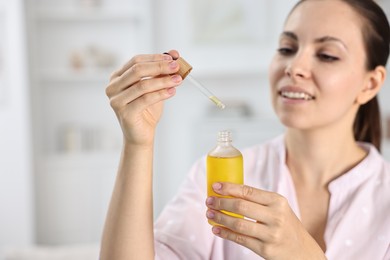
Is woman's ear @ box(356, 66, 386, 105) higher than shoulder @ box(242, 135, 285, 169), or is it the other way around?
woman's ear @ box(356, 66, 386, 105)

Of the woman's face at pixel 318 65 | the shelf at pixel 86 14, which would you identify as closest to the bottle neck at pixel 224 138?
the woman's face at pixel 318 65

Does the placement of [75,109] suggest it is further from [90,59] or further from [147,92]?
[147,92]

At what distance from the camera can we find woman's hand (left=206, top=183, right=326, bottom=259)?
980 millimetres

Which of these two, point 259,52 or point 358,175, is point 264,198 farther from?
point 259,52

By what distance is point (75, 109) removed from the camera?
396 cm

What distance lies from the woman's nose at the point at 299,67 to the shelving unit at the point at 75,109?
2.51 metres

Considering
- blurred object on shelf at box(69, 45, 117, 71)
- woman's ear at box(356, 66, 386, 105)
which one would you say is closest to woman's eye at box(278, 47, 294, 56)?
woman's ear at box(356, 66, 386, 105)

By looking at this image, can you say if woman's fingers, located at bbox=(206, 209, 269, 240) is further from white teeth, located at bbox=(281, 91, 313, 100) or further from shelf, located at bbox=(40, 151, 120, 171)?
shelf, located at bbox=(40, 151, 120, 171)

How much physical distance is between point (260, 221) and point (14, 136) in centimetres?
292

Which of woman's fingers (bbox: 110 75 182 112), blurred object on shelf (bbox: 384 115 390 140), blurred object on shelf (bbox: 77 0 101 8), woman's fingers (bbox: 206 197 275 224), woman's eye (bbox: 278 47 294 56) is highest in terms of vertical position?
blurred object on shelf (bbox: 77 0 101 8)

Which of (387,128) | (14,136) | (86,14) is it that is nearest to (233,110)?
(387,128)

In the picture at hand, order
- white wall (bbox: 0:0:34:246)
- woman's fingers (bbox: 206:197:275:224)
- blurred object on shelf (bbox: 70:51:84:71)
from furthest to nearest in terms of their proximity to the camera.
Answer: blurred object on shelf (bbox: 70:51:84:71) → white wall (bbox: 0:0:34:246) → woman's fingers (bbox: 206:197:275:224)

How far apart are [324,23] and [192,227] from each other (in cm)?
66

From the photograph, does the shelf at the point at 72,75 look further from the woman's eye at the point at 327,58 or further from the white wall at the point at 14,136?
the woman's eye at the point at 327,58
